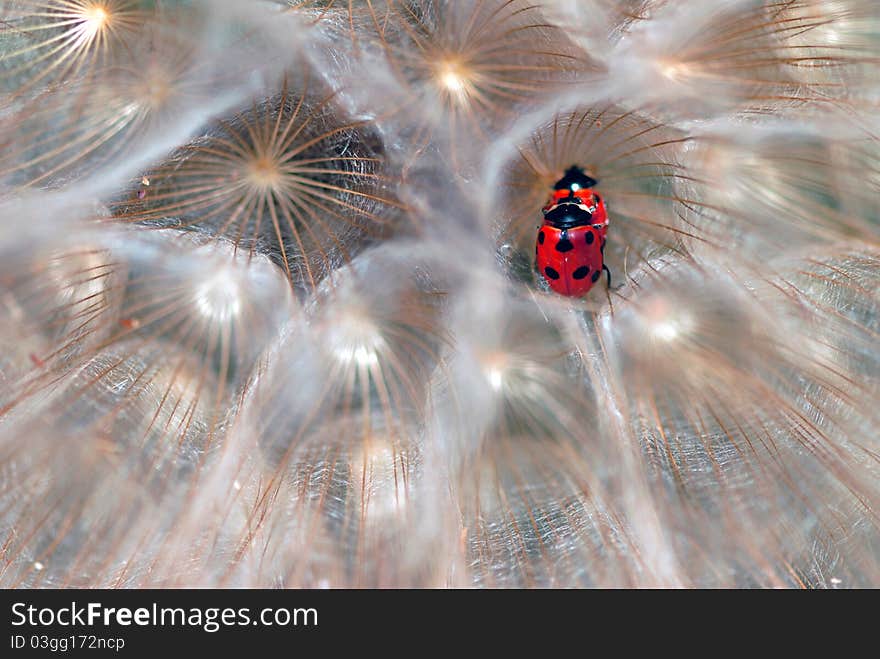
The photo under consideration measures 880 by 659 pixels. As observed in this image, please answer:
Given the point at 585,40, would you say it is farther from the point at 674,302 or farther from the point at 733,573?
the point at 733,573

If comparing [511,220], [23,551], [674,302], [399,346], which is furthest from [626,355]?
[23,551]

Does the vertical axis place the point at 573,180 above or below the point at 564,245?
above

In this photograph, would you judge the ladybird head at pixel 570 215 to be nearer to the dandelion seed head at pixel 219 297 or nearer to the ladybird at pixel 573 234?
the ladybird at pixel 573 234

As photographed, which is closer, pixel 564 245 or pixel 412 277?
pixel 564 245

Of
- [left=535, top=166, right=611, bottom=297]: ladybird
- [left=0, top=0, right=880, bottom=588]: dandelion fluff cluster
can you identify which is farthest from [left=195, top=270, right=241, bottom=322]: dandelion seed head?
[left=535, top=166, right=611, bottom=297]: ladybird

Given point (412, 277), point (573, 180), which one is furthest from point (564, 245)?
point (412, 277)

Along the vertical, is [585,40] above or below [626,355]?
above

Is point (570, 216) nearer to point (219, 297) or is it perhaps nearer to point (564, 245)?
point (564, 245)
